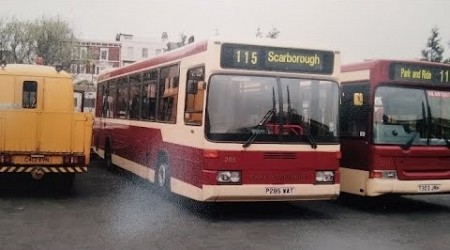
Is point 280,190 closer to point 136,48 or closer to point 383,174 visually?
point 383,174

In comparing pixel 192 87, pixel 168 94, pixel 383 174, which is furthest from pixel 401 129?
pixel 168 94

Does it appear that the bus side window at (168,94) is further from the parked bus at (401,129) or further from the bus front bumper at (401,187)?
the bus front bumper at (401,187)

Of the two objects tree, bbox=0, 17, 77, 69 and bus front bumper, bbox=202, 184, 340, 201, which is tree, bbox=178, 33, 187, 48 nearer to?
tree, bbox=0, 17, 77, 69

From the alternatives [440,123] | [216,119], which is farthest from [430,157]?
[216,119]

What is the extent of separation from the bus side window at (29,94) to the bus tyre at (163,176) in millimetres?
2807

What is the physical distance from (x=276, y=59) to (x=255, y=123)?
3.61 ft

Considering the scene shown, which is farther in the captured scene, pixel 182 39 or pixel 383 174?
pixel 182 39

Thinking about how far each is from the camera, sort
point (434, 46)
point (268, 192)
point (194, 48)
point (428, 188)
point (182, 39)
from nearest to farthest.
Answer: point (268, 192) < point (194, 48) < point (428, 188) < point (182, 39) < point (434, 46)

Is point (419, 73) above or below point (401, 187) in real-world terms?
above

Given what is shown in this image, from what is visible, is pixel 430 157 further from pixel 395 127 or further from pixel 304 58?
pixel 304 58

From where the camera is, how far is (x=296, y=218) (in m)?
9.74

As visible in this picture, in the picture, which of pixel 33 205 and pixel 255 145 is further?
pixel 33 205

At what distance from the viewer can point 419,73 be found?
10.6m

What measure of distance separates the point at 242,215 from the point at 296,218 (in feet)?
2.93
